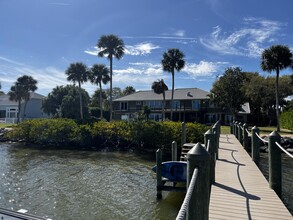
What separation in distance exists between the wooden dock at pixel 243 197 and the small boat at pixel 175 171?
6.47 feet

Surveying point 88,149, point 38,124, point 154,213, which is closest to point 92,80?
point 38,124

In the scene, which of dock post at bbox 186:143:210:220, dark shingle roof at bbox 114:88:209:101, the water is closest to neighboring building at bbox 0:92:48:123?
dark shingle roof at bbox 114:88:209:101

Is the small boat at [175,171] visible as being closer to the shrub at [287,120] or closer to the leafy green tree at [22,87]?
the shrub at [287,120]

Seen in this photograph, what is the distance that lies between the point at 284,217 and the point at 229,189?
1.87 m

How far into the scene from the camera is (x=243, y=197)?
20.7 ft

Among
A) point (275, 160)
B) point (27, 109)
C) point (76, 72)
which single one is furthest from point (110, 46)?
point (275, 160)

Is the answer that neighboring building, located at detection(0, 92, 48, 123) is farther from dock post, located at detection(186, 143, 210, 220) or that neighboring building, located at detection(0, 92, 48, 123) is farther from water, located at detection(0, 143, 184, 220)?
dock post, located at detection(186, 143, 210, 220)

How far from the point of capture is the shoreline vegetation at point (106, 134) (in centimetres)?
2522

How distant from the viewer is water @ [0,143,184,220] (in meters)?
10.3

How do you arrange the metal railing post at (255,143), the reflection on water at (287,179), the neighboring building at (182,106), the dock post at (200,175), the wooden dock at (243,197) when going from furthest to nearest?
1. the neighboring building at (182,106)
2. the reflection on water at (287,179)
3. the metal railing post at (255,143)
4. the wooden dock at (243,197)
5. the dock post at (200,175)

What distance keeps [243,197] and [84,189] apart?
28.4 ft

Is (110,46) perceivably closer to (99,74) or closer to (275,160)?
(99,74)

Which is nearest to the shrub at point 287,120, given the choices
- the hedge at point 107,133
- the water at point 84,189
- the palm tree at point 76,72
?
the hedge at point 107,133

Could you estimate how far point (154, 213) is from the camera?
1007cm
